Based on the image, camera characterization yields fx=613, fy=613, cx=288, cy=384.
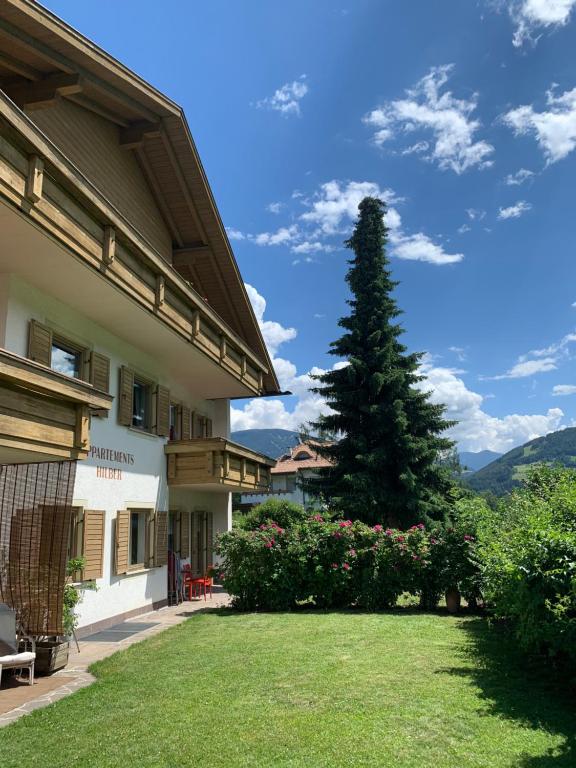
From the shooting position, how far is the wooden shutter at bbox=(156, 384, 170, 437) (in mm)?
15016

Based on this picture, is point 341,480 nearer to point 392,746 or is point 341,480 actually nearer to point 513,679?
point 513,679

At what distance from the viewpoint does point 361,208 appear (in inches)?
1092

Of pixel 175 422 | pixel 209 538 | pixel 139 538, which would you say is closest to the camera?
pixel 139 538

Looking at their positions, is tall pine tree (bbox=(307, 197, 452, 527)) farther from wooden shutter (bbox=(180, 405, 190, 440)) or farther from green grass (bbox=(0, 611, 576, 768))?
green grass (bbox=(0, 611, 576, 768))

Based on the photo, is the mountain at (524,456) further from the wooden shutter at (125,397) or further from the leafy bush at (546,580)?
the leafy bush at (546,580)

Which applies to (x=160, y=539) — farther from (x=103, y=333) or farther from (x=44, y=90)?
(x=44, y=90)

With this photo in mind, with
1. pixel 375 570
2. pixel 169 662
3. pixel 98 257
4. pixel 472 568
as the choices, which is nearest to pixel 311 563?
pixel 375 570

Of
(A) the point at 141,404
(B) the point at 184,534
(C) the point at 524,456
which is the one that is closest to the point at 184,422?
(A) the point at 141,404

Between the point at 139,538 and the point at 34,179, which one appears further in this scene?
the point at 139,538

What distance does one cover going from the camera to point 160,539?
14.7m

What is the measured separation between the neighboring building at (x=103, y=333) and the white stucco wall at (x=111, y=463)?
0.04 m

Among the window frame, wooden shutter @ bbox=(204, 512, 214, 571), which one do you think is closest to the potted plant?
the window frame

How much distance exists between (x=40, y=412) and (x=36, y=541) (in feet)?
6.38

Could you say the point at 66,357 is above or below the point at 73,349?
below
